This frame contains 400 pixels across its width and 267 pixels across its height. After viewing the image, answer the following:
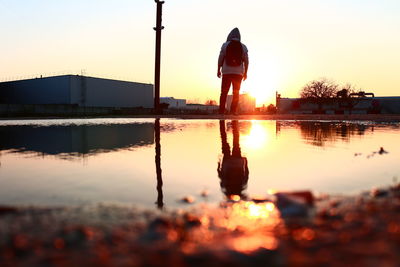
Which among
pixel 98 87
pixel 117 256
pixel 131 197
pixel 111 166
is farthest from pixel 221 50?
pixel 98 87

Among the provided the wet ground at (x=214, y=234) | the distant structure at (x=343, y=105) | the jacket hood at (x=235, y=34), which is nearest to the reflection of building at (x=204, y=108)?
the distant structure at (x=343, y=105)

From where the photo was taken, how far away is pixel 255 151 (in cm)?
462

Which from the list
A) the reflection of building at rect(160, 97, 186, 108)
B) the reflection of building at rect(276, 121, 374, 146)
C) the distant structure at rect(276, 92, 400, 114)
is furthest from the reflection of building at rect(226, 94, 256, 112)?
the reflection of building at rect(276, 121, 374, 146)

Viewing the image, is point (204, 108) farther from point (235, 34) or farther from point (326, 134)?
point (326, 134)

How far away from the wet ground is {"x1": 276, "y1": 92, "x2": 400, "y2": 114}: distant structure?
1710 inches

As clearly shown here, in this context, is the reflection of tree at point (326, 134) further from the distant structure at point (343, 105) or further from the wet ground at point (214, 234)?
the distant structure at point (343, 105)

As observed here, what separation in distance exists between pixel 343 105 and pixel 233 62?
126ft

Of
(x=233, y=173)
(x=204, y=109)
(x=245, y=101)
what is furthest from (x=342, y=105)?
(x=233, y=173)

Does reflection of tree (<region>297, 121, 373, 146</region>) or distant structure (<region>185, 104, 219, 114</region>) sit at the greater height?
distant structure (<region>185, 104, 219, 114</region>)

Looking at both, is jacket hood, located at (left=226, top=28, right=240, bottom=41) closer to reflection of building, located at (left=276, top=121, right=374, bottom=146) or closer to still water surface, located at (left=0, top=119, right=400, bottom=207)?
reflection of building, located at (left=276, top=121, right=374, bottom=146)

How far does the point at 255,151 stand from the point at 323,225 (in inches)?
120

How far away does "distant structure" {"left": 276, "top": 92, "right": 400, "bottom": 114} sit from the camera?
1719 inches

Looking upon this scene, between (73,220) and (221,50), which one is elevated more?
(221,50)

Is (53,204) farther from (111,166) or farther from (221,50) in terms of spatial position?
(221,50)
